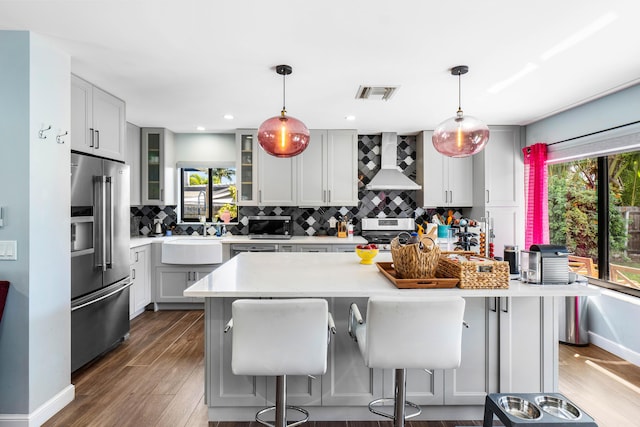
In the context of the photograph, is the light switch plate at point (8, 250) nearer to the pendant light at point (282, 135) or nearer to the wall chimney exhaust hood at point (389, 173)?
the pendant light at point (282, 135)

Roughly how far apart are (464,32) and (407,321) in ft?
5.77

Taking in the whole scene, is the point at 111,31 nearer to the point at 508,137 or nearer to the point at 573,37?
the point at 573,37

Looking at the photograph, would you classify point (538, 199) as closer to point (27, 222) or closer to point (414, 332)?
point (414, 332)

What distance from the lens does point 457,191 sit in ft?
16.0

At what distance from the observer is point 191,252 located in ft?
14.8

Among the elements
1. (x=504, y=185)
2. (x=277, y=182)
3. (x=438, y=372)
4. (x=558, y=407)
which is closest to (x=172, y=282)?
(x=277, y=182)

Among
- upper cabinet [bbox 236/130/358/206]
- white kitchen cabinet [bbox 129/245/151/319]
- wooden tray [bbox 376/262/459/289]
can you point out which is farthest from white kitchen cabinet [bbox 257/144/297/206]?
wooden tray [bbox 376/262/459/289]

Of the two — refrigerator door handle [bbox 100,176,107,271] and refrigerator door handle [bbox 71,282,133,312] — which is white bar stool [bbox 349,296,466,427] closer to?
refrigerator door handle [bbox 71,282,133,312]

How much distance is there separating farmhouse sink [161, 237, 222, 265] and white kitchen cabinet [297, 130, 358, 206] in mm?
1251

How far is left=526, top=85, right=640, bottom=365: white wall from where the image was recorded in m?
3.11

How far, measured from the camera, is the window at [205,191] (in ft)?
17.8

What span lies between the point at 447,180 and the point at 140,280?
4.05 meters

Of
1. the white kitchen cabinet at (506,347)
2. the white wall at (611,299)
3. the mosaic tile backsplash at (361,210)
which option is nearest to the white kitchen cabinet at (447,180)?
the mosaic tile backsplash at (361,210)

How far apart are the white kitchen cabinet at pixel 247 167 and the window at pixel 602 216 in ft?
11.9
